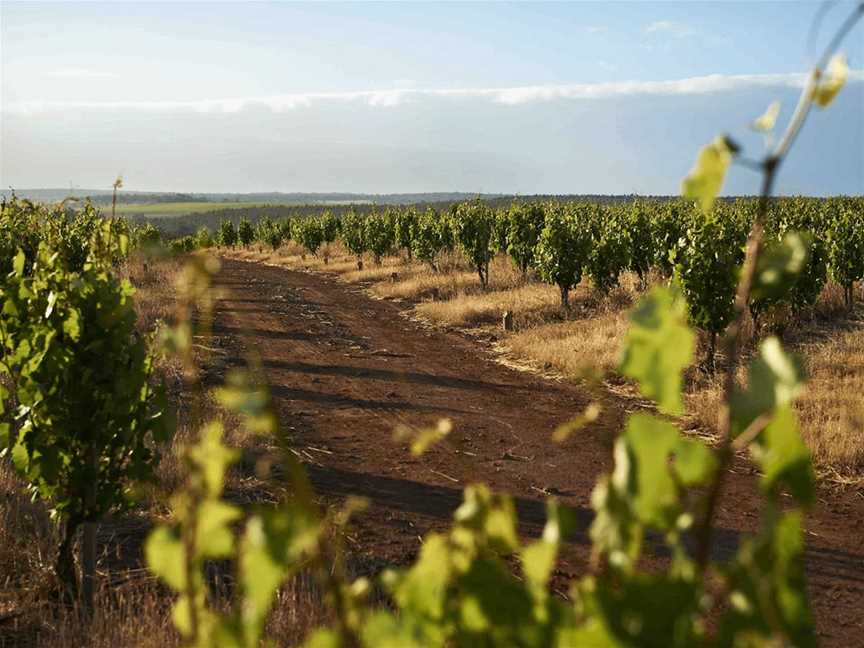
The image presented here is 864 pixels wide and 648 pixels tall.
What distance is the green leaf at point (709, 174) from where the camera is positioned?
2.95 ft

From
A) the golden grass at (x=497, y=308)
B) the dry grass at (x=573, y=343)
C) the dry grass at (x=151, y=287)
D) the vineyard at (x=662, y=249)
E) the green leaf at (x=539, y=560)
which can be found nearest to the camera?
the green leaf at (x=539, y=560)

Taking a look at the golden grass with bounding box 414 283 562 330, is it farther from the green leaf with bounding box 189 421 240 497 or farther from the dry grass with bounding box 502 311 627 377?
the green leaf with bounding box 189 421 240 497

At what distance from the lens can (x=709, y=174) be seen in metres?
0.92

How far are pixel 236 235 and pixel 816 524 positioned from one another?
55.1 m

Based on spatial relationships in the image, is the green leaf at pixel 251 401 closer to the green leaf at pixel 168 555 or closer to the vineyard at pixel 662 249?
the green leaf at pixel 168 555

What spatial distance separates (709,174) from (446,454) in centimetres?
827

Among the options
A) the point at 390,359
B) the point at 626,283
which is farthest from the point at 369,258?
the point at 390,359

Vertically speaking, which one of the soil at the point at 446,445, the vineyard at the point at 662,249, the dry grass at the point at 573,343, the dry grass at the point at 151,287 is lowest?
the soil at the point at 446,445

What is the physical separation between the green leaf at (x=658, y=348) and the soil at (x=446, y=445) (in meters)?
1.75

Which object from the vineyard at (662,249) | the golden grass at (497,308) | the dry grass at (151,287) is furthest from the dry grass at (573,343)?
the dry grass at (151,287)

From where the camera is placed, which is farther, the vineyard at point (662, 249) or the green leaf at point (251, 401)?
the vineyard at point (662, 249)

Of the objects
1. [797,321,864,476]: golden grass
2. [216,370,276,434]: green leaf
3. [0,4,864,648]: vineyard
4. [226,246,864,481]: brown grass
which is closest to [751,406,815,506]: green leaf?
[0,4,864,648]: vineyard

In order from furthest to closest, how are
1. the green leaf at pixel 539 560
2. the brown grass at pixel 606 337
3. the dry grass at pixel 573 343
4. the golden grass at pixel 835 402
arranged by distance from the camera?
the dry grass at pixel 573 343, the brown grass at pixel 606 337, the golden grass at pixel 835 402, the green leaf at pixel 539 560

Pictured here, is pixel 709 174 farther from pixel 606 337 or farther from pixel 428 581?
pixel 606 337
